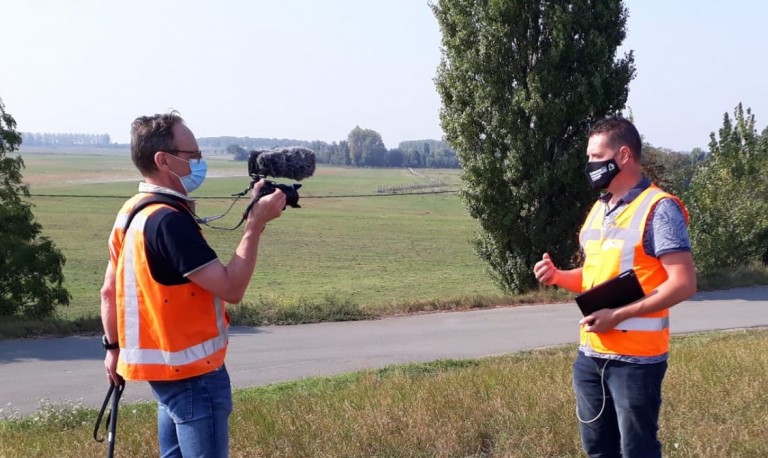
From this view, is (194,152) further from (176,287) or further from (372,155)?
(372,155)

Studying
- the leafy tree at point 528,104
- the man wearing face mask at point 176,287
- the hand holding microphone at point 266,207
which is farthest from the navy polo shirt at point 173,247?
the leafy tree at point 528,104

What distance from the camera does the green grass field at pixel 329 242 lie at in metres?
26.6

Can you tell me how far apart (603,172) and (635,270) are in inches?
20.7

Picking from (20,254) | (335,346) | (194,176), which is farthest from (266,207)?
(20,254)

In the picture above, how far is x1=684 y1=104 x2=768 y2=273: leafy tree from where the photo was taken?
62.2 ft

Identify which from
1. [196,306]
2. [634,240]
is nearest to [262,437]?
[196,306]

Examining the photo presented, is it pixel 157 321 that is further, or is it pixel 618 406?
pixel 618 406

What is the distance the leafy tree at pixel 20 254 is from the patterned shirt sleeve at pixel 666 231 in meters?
13.0

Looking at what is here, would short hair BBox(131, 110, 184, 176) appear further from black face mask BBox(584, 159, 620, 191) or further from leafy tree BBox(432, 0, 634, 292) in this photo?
leafy tree BBox(432, 0, 634, 292)

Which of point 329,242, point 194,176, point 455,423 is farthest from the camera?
point 329,242

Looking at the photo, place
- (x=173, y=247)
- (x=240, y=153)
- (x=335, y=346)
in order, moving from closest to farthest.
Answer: (x=173, y=247)
(x=240, y=153)
(x=335, y=346)

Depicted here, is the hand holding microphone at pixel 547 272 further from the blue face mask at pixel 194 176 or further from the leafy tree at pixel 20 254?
the leafy tree at pixel 20 254

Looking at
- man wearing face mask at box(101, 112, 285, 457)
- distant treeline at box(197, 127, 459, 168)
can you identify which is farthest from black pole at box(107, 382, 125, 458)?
distant treeline at box(197, 127, 459, 168)

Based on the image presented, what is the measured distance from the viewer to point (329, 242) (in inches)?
2087
